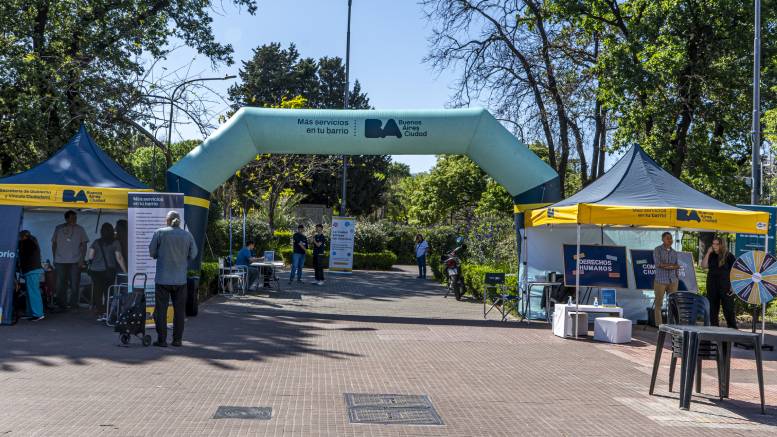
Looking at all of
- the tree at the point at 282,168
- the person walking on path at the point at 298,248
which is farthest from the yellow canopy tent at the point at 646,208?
the tree at the point at 282,168

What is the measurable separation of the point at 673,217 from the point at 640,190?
1.13 meters

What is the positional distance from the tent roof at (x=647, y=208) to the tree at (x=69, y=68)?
481 inches

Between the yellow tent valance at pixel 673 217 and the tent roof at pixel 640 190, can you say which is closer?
the yellow tent valance at pixel 673 217

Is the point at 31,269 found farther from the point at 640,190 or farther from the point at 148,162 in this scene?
the point at 148,162

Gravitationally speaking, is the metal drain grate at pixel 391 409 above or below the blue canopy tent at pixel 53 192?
below

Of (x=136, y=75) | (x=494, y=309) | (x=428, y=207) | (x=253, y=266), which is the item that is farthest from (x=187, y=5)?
(x=428, y=207)

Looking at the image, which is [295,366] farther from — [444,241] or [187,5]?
[444,241]

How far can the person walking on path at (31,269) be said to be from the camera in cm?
1328

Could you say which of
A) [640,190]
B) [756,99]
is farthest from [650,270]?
[756,99]

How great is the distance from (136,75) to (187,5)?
9.48 ft

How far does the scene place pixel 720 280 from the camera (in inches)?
547

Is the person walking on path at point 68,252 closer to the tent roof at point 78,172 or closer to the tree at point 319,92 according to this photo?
the tent roof at point 78,172

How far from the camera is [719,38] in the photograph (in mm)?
21875

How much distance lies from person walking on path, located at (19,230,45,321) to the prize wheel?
37.1 feet
